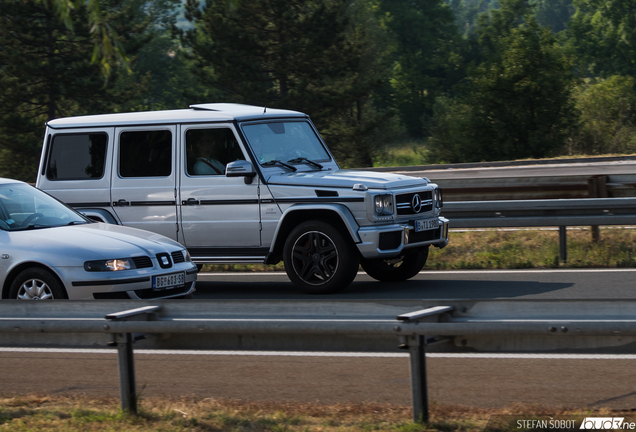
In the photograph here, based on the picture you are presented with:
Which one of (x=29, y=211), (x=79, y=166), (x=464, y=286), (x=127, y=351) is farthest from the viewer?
(x=79, y=166)

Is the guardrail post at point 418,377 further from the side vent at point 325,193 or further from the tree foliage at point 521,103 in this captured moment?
the tree foliage at point 521,103

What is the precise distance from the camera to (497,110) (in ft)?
132

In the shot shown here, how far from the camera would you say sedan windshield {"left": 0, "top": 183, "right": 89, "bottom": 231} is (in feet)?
26.2

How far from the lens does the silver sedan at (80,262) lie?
7.41 metres

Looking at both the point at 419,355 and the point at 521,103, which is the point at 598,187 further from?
the point at 521,103

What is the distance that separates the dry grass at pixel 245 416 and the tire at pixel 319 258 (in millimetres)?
3853

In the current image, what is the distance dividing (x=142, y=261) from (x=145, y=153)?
2.72 metres

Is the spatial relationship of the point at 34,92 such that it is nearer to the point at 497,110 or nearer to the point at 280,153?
the point at 497,110

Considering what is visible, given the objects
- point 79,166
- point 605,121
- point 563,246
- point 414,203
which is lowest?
point 563,246

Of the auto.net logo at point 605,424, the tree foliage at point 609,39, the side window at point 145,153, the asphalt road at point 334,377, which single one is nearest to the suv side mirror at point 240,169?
the side window at point 145,153

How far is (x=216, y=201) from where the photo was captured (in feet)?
31.9

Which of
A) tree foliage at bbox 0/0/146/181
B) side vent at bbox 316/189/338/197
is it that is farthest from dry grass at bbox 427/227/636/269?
tree foliage at bbox 0/0/146/181

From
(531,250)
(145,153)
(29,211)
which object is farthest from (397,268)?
(29,211)

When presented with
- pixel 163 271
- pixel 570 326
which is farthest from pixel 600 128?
pixel 570 326
